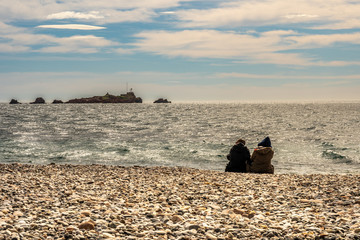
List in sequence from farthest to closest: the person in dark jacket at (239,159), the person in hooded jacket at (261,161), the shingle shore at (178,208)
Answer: the person in dark jacket at (239,159)
the person in hooded jacket at (261,161)
the shingle shore at (178,208)

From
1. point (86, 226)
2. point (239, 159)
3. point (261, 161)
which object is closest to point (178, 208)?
point (86, 226)

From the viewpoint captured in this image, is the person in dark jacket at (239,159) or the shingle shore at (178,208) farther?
the person in dark jacket at (239,159)

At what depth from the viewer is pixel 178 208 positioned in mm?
9531

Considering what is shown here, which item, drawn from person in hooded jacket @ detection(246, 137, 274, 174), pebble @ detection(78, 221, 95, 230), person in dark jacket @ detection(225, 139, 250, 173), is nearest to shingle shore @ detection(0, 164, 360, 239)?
pebble @ detection(78, 221, 95, 230)

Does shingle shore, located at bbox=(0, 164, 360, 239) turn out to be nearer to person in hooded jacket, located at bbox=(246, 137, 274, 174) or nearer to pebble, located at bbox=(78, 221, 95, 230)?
pebble, located at bbox=(78, 221, 95, 230)

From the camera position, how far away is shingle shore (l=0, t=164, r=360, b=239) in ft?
24.2

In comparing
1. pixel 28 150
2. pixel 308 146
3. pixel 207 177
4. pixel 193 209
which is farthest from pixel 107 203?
pixel 308 146

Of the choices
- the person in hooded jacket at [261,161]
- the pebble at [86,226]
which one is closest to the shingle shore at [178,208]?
Answer: the pebble at [86,226]

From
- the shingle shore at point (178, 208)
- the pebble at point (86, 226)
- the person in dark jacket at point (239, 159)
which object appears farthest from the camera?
the person in dark jacket at point (239, 159)

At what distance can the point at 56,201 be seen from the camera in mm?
9750

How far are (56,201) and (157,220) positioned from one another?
3.30 meters

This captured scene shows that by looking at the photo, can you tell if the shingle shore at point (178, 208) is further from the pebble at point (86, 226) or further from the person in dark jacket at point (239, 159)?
the person in dark jacket at point (239, 159)

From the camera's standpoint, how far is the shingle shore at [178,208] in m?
7.38

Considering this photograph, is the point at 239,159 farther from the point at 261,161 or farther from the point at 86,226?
the point at 86,226
